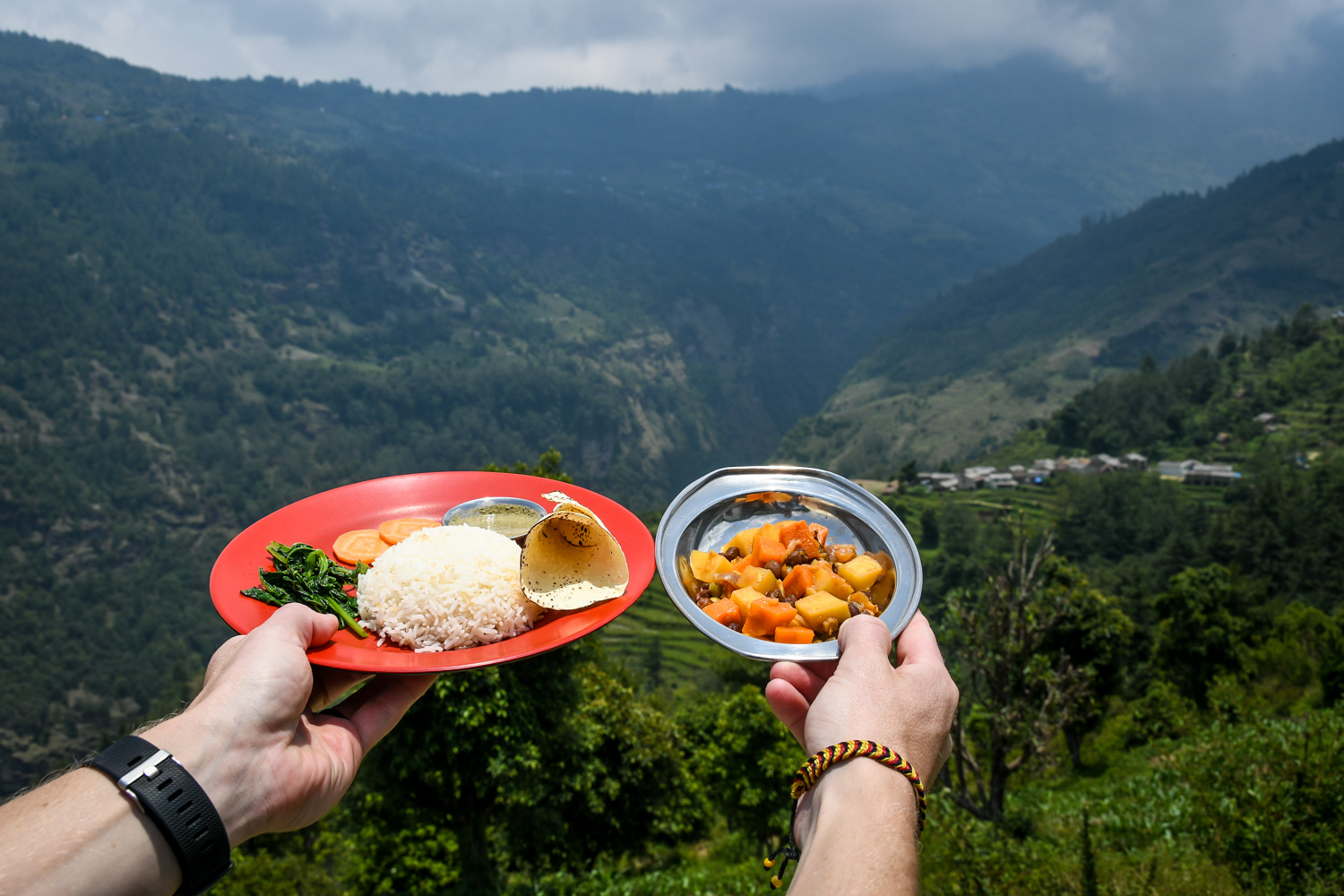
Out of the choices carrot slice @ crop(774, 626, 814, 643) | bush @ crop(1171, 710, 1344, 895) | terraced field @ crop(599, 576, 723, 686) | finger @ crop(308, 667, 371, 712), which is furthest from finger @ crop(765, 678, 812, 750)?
terraced field @ crop(599, 576, 723, 686)

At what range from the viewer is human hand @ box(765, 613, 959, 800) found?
2.10 metres

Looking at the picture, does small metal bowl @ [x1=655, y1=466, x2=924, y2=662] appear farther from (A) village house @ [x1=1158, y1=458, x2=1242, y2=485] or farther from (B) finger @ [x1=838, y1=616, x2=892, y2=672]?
(A) village house @ [x1=1158, y1=458, x2=1242, y2=485]

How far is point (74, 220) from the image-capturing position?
19238cm

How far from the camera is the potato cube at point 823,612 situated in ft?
8.57

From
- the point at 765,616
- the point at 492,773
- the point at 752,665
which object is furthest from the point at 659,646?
the point at 765,616

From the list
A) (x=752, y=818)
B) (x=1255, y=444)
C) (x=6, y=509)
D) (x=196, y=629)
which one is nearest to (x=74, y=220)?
(x=6, y=509)

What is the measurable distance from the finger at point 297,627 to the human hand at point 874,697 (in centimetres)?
159

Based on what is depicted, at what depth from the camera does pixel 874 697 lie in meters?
2.17

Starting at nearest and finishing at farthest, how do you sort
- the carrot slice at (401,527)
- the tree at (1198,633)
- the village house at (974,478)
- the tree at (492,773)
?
the carrot slice at (401,527), the tree at (492,773), the tree at (1198,633), the village house at (974,478)

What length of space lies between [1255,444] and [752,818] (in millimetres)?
90062

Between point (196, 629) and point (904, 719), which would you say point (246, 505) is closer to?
point (196, 629)

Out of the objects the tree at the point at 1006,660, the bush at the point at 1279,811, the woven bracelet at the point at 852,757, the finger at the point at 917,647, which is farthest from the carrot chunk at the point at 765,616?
the tree at the point at 1006,660

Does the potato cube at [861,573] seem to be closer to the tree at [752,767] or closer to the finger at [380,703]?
the finger at [380,703]

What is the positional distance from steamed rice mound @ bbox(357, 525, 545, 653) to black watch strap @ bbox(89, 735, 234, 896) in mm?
886
